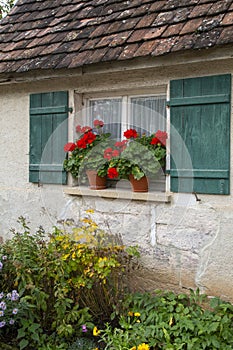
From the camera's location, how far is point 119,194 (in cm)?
440

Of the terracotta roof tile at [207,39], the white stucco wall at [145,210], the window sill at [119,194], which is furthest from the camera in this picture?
the window sill at [119,194]

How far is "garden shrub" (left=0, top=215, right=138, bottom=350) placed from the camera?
369 cm

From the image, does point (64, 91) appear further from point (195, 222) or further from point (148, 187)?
point (195, 222)

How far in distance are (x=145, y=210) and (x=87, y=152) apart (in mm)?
943

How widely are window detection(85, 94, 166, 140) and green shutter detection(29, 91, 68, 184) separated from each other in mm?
342

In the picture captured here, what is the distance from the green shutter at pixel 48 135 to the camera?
482cm

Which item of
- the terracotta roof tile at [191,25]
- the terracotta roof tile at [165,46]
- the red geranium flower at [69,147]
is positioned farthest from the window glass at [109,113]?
the terracotta roof tile at [191,25]

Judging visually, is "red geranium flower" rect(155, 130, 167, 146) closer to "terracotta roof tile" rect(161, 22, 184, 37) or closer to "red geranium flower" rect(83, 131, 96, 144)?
"red geranium flower" rect(83, 131, 96, 144)

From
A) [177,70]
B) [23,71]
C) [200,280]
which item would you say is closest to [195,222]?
[200,280]

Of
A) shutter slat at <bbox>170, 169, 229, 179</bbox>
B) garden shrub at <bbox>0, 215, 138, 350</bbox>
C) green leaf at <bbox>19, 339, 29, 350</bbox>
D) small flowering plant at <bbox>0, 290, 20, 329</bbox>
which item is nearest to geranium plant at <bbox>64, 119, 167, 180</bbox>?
shutter slat at <bbox>170, 169, 229, 179</bbox>

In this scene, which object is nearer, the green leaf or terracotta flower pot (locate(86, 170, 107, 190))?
the green leaf

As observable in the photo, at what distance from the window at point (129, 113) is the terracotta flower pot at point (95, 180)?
0.51m

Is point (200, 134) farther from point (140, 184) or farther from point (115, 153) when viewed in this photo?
point (115, 153)

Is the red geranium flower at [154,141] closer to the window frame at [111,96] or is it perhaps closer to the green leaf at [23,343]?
the window frame at [111,96]
